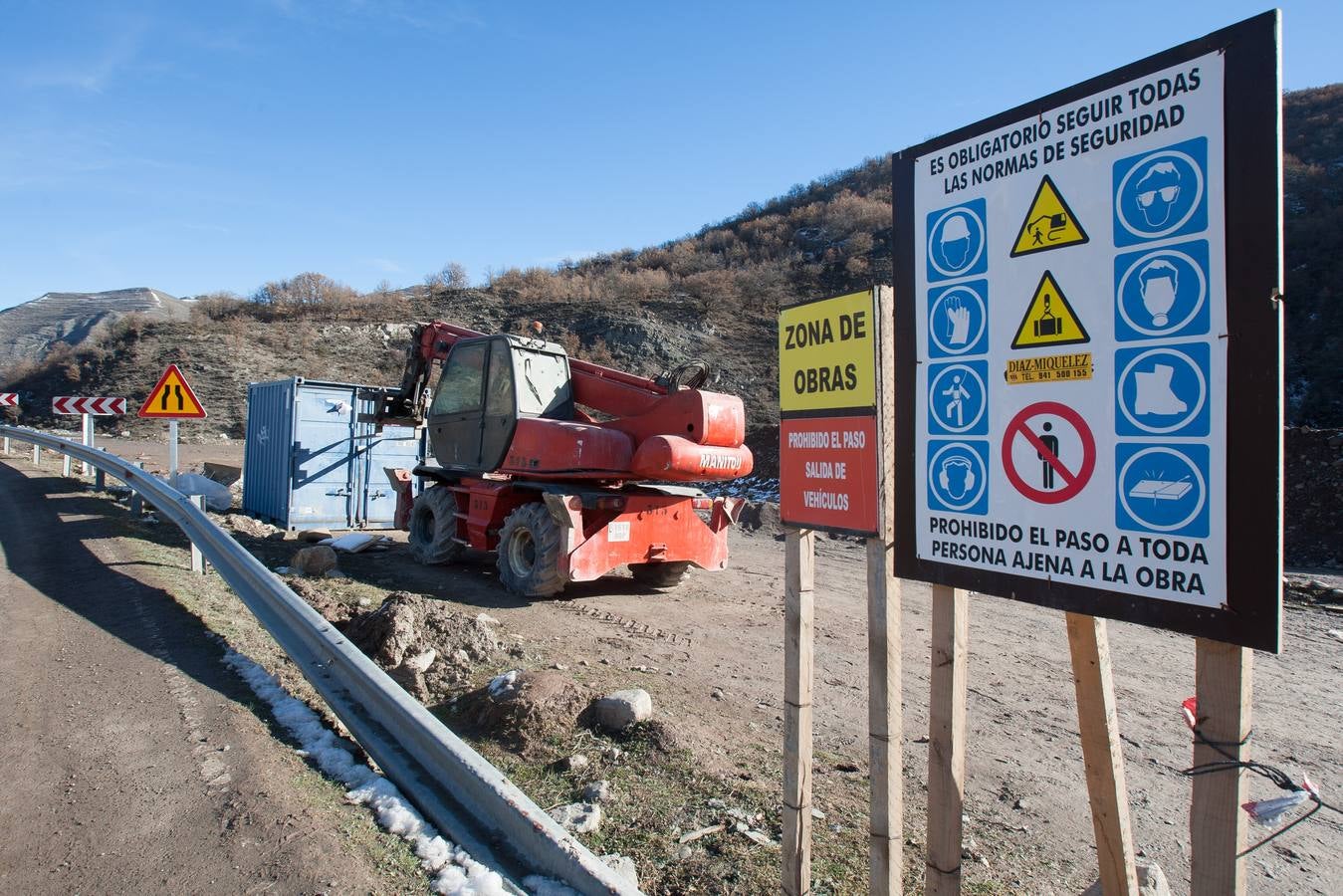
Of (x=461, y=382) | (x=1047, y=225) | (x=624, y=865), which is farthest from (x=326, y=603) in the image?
(x=1047, y=225)

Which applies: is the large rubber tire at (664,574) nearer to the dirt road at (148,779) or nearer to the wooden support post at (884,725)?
the dirt road at (148,779)

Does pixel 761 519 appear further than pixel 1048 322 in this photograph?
Yes

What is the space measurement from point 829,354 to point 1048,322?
0.87 m

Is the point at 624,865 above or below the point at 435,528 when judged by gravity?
below

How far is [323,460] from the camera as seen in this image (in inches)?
526

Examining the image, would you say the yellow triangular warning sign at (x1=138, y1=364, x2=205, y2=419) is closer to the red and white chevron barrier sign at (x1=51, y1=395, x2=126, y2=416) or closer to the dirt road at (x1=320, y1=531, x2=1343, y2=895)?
the dirt road at (x1=320, y1=531, x2=1343, y2=895)

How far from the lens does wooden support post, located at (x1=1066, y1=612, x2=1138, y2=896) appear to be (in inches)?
95.8

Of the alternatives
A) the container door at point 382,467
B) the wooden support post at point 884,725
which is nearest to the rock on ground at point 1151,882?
the wooden support post at point 884,725

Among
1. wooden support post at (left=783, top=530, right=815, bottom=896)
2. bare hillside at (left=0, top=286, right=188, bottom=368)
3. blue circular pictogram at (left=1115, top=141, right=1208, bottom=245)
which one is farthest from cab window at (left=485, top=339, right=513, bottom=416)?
bare hillside at (left=0, top=286, right=188, bottom=368)

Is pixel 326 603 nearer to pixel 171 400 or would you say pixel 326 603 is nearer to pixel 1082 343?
pixel 171 400

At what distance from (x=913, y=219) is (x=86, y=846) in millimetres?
3859

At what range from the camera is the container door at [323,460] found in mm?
13047

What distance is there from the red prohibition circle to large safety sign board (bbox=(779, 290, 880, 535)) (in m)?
0.51

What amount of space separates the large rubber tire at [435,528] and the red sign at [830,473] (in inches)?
326
